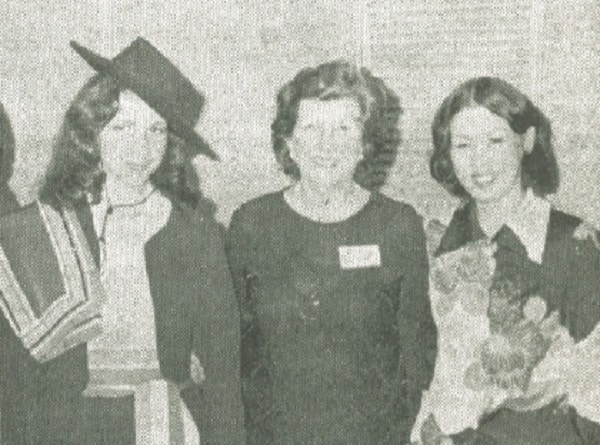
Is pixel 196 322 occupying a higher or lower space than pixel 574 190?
lower

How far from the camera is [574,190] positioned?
1.69 m

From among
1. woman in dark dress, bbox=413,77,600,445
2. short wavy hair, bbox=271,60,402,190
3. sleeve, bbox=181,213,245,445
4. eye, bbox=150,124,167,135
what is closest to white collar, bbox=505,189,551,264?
woman in dark dress, bbox=413,77,600,445

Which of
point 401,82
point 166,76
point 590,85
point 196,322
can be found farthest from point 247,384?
point 590,85

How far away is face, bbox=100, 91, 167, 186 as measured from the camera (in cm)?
147

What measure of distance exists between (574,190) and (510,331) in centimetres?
37

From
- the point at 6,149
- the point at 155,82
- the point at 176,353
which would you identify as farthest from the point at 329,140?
the point at 6,149

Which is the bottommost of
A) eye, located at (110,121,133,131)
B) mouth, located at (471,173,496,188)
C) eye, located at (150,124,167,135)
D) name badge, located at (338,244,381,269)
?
name badge, located at (338,244,381,269)

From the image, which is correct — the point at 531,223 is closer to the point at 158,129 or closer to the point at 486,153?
the point at 486,153

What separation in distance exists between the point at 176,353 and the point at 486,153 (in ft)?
1.92

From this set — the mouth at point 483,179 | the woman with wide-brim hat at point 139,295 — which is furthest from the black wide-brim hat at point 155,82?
the mouth at point 483,179

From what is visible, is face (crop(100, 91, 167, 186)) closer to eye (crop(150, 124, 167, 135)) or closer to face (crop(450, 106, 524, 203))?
eye (crop(150, 124, 167, 135))

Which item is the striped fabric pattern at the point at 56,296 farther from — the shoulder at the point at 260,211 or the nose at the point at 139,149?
the shoulder at the point at 260,211

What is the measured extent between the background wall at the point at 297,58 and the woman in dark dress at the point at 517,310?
20cm

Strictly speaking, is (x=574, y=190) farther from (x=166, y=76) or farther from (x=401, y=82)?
(x=166, y=76)
